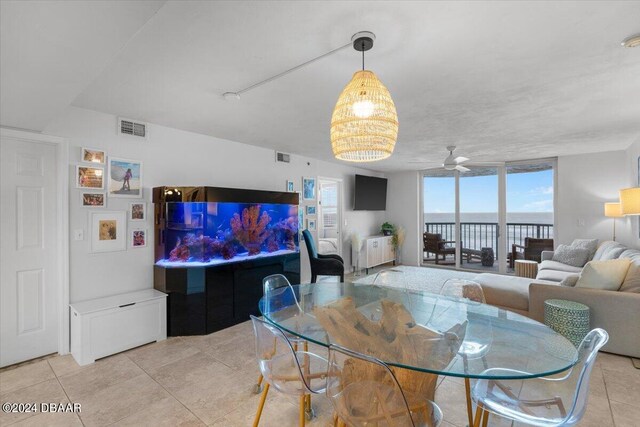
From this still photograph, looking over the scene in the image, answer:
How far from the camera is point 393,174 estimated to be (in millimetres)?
7648

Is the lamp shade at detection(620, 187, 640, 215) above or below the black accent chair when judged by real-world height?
above

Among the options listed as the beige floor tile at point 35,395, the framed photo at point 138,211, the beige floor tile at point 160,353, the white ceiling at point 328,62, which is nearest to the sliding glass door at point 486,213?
the white ceiling at point 328,62

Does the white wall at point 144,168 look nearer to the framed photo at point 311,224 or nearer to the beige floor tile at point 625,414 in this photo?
the framed photo at point 311,224

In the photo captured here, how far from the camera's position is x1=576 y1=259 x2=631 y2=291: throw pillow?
9.31 ft

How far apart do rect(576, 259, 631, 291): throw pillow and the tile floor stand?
2.15 feet

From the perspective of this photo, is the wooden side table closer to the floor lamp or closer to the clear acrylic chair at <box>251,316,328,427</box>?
the floor lamp

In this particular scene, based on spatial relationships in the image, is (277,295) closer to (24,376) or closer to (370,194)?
(24,376)

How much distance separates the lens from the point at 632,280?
9.06ft

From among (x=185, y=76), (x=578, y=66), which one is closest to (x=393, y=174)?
(x=578, y=66)

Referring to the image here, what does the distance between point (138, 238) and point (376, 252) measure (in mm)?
4741

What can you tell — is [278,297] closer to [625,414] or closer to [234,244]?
[234,244]

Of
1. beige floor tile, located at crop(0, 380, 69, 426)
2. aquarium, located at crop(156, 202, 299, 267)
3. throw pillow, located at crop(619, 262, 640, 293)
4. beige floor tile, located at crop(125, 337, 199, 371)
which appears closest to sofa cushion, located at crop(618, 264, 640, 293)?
throw pillow, located at crop(619, 262, 640, 293)

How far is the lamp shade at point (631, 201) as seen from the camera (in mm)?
3430

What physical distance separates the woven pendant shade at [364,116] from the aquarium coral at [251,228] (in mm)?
2304
